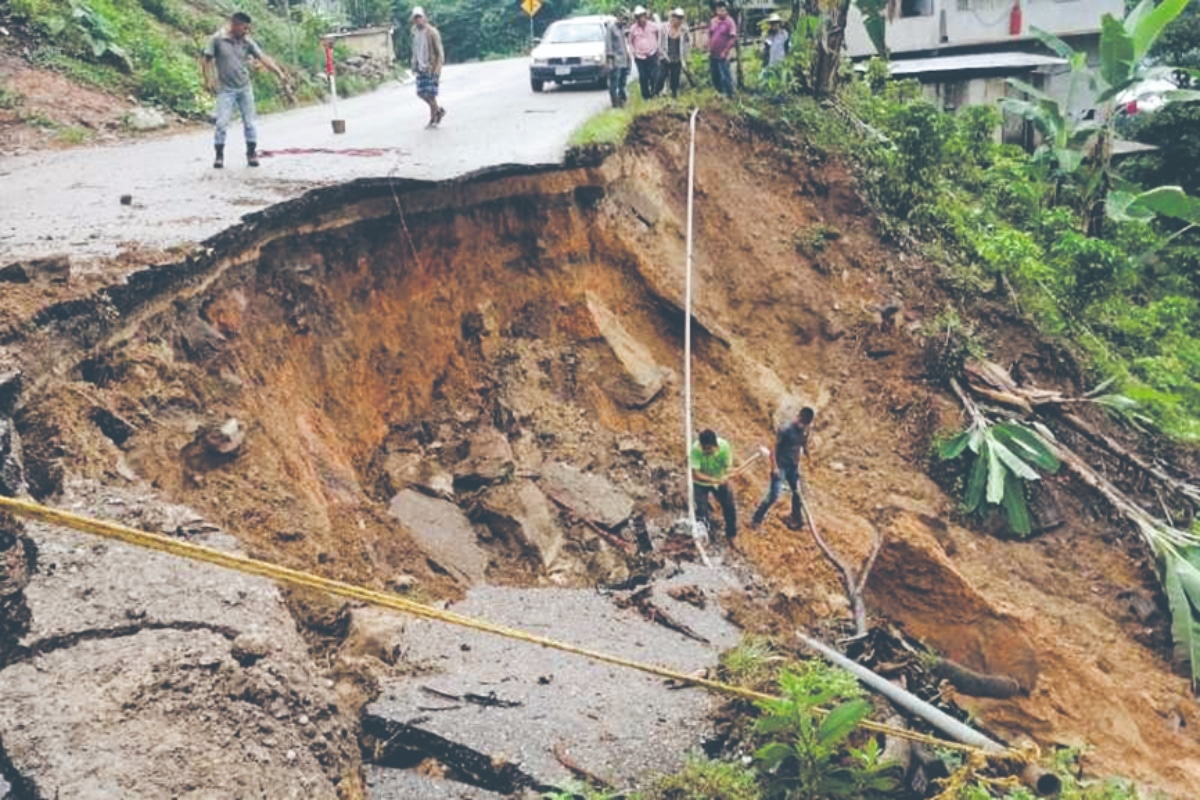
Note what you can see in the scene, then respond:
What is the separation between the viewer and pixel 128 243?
8664mm

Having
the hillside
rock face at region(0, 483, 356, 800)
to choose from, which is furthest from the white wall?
rock face at region(0, 483, 356, 800)

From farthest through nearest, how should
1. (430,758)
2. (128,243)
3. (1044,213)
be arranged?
(1044,213) < (128,243) < (430,758)

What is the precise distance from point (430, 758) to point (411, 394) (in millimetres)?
5337

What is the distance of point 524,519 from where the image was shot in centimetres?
977

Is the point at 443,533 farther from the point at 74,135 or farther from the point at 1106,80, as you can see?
the point at 1106,80

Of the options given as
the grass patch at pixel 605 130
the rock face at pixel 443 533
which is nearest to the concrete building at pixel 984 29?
the grass patch at pixel 605 130

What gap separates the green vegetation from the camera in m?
17.4

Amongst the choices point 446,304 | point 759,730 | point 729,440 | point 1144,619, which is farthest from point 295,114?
point 759,730

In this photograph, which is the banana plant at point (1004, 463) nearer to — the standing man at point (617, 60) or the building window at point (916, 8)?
the standing man at point (617, 60)

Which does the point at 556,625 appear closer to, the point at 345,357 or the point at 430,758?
the point at 430,758

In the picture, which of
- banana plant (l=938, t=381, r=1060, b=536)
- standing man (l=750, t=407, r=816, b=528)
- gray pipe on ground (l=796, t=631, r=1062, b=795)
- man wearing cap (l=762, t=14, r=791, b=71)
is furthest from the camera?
man wearing cap (l=762, t=14, r=791, b=71)

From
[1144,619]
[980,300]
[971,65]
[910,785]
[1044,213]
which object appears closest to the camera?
[910,785]

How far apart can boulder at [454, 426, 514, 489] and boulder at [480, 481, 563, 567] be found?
0.17m

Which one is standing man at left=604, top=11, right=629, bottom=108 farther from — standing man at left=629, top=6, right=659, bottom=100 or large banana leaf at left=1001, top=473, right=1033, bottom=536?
large banana leaf at left=1001, top=473, right=1033, bottom=536
